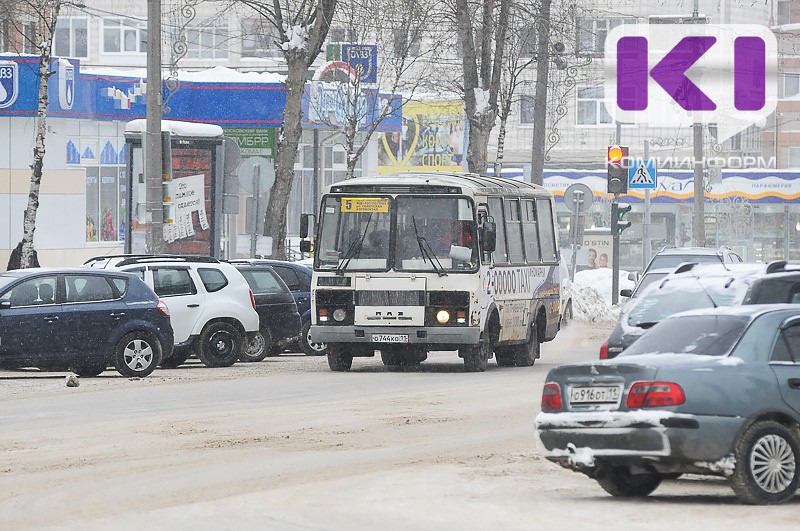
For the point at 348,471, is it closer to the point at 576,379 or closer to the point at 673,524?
the point at 576,379

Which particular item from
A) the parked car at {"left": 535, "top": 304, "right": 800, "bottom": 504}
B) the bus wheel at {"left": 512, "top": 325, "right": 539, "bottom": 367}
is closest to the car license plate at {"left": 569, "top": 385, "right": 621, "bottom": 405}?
the parked car at {"left": 535, "top": 304, "right": 800, "bottom": 504}

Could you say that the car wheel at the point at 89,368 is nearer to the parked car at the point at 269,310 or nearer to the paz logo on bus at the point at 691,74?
the parked car at the point at 269,310

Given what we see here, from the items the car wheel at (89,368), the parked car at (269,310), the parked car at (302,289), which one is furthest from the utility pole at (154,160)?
the car wheel at (89,368)

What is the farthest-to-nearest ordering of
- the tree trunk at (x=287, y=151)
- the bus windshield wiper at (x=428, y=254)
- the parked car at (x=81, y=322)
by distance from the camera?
the tree trunk at (x=287, y=151)
the bus windshield wiper at (x=428, y=254)
the parked car at (x=81, y=322)

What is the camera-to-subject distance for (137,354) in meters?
22.7

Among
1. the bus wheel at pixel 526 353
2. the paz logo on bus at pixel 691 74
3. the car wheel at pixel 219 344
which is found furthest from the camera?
the paz logo on bus at pixel 691 74

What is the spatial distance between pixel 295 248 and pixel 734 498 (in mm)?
39073

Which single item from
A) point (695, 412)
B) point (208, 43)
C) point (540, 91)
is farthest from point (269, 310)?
point (208, 43)

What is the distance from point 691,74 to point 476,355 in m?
50.5

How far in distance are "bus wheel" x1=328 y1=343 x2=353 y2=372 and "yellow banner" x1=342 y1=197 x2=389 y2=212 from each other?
77.1 inches

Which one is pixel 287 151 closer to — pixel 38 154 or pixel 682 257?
pixel 38 154

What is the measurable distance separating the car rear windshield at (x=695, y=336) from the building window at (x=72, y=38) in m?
64.7

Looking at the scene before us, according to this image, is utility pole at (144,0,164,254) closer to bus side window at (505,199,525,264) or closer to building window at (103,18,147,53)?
bus side window at (505,199,525,264)

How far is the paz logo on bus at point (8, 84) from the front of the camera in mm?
40156
